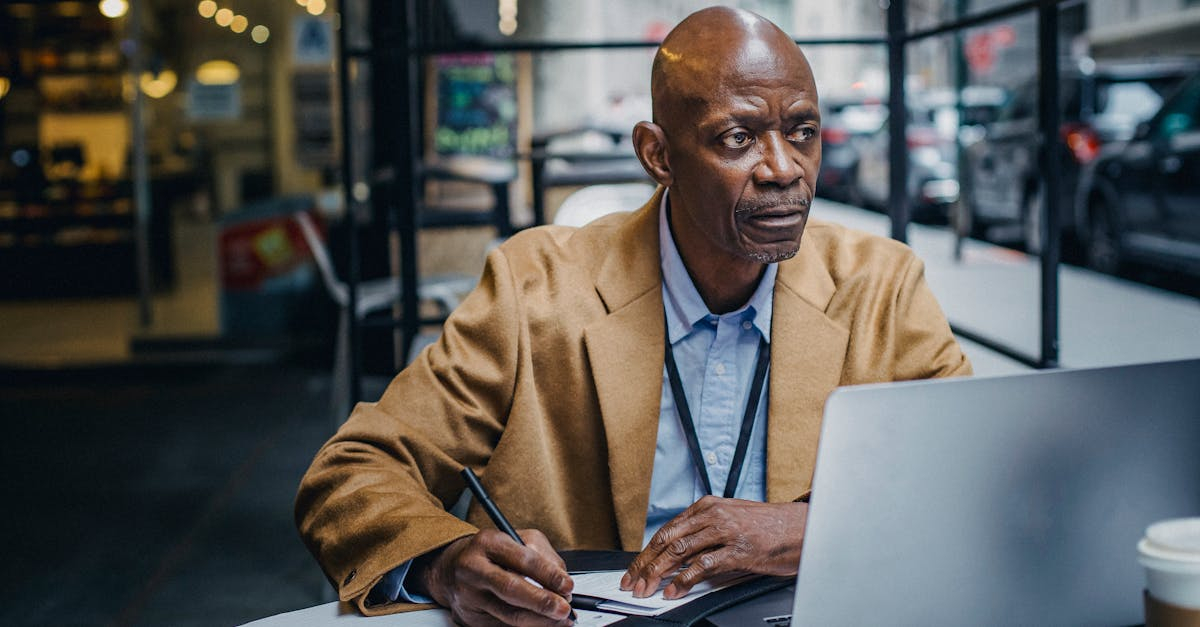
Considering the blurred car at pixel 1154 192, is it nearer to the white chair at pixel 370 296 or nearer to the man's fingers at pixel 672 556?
the white chair at pixel 370 296

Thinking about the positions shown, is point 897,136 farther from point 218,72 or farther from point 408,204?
point 218,72

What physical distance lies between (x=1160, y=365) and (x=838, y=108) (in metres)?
13.7

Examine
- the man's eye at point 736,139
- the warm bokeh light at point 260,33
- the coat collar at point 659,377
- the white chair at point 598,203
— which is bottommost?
the coat collar at point 659,377

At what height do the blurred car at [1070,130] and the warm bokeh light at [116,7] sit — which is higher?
the warm bokeh light at [116,7]

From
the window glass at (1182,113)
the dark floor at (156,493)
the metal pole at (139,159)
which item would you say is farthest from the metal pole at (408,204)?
the window glass at (1182,113)

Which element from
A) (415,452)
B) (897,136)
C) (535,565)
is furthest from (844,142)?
(535,565)

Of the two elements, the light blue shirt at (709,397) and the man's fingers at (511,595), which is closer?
the man's fingers at (511,595)

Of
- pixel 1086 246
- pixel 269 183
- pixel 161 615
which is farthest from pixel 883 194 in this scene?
pixel 161 615

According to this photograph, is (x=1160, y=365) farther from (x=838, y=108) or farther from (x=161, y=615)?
(x=838, y=108)

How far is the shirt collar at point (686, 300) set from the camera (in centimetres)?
161

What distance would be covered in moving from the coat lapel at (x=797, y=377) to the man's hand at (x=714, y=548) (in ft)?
0.97

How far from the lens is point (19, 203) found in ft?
33.6

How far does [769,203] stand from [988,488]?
0.67m

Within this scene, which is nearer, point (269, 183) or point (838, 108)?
point (269, 183)
